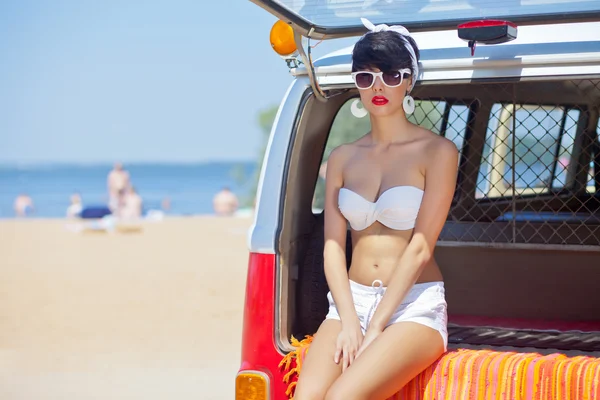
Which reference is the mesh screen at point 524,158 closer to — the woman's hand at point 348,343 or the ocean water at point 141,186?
the woman's hand at point 348,343

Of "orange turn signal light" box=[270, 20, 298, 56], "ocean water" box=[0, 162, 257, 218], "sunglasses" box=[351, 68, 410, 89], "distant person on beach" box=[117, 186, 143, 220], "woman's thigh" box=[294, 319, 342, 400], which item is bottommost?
"ocean water" box=[0, 162, 257, 218]

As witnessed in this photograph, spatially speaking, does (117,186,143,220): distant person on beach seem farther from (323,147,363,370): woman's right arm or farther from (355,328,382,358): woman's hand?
(355,328,382,358): woman's hand

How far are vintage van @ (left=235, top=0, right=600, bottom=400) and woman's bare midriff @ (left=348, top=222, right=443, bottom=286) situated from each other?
0.91 ft

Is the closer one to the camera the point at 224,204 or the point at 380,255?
the point at 380,255

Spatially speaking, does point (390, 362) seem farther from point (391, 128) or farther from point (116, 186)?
point (116, 186)

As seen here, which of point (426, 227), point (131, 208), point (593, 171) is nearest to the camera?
point (426, 227)

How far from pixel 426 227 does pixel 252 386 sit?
845 millimetres

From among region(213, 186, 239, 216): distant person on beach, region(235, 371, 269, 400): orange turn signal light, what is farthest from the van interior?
region(213, 186, 239, 216): distant person on beach

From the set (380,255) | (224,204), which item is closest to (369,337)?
(380,255)

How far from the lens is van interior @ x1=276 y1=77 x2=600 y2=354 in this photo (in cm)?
359

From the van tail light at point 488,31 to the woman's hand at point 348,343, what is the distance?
3.49ft

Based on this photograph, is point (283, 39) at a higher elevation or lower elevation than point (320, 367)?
higher

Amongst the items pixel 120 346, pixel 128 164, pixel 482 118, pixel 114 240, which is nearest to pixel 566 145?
pixel 482 118

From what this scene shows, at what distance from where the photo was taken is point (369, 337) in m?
3.00
